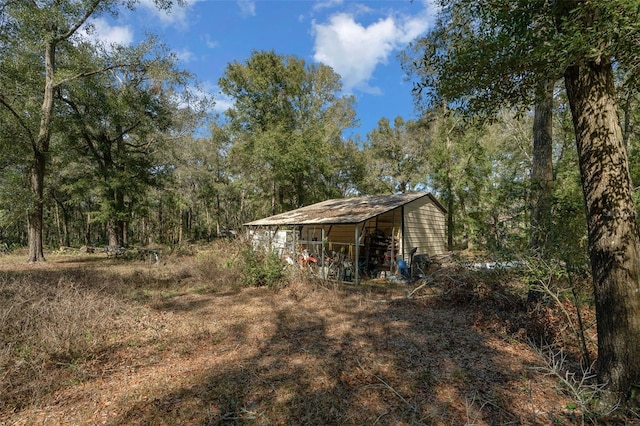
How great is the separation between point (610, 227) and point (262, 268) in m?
7.71

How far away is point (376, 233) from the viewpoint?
1300 centimetres

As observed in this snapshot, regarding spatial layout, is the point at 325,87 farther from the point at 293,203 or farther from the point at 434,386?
the point at 434,386

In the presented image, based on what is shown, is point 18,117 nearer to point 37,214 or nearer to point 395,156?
point 37,214

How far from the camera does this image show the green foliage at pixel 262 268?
864 centimetres

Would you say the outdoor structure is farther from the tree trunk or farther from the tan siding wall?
the tree trunk

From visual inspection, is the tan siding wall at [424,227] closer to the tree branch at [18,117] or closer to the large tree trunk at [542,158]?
the large tree trunk at [542,158]

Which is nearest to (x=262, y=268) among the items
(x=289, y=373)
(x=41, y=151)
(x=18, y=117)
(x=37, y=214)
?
(x=289, y=373)

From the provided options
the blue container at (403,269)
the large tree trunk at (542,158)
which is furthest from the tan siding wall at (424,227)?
the large tree trunk at (542,158)

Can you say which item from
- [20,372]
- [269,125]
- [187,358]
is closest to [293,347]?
[187,358]

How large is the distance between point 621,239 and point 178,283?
10189 millimetres

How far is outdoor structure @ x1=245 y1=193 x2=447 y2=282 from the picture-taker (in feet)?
34.1

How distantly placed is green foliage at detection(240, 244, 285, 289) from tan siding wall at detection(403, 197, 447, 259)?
5.85 m

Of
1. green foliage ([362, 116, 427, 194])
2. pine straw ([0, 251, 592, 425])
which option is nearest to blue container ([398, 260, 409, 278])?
pine straw ([0, 251, 592, 425])

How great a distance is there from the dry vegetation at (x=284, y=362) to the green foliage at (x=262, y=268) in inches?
72.9
